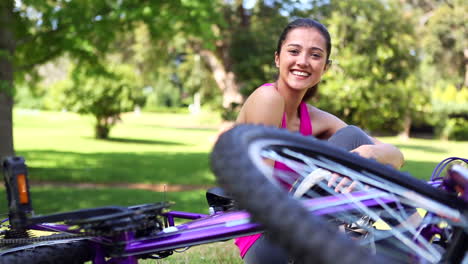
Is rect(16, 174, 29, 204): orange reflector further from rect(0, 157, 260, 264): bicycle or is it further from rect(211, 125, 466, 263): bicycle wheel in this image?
rect(211, 125, 466, 263): bicycle wheel

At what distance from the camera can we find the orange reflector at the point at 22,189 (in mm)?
1724

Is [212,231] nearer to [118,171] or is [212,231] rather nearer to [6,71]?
[6,71]

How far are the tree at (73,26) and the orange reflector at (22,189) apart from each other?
27.5 ft

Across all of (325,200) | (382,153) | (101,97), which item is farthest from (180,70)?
(325,200)

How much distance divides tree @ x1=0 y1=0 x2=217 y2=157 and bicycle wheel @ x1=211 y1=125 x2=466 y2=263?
892 centimetres

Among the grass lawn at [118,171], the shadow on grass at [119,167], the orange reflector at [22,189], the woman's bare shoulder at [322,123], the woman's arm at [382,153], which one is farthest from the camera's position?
the shadow on grass at [119,167]

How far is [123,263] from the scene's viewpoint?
5.68 feet

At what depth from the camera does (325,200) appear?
1.64 m

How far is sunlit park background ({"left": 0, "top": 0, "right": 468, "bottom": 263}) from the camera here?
10109mm

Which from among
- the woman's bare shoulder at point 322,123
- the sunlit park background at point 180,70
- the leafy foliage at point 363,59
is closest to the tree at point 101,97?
the sunlit park background at point 180,70

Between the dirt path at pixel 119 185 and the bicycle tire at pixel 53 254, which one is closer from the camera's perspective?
the bicycle tire at pixel 53 254

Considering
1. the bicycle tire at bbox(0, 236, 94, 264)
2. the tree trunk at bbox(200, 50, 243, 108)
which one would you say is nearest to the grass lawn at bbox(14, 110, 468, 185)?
the tree trunk at bbox(200, 50, 243, 108)

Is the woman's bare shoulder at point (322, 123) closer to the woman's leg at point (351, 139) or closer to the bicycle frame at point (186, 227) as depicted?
the woman's leg at point (351, 139)

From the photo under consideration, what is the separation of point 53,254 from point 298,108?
4.79 ft
